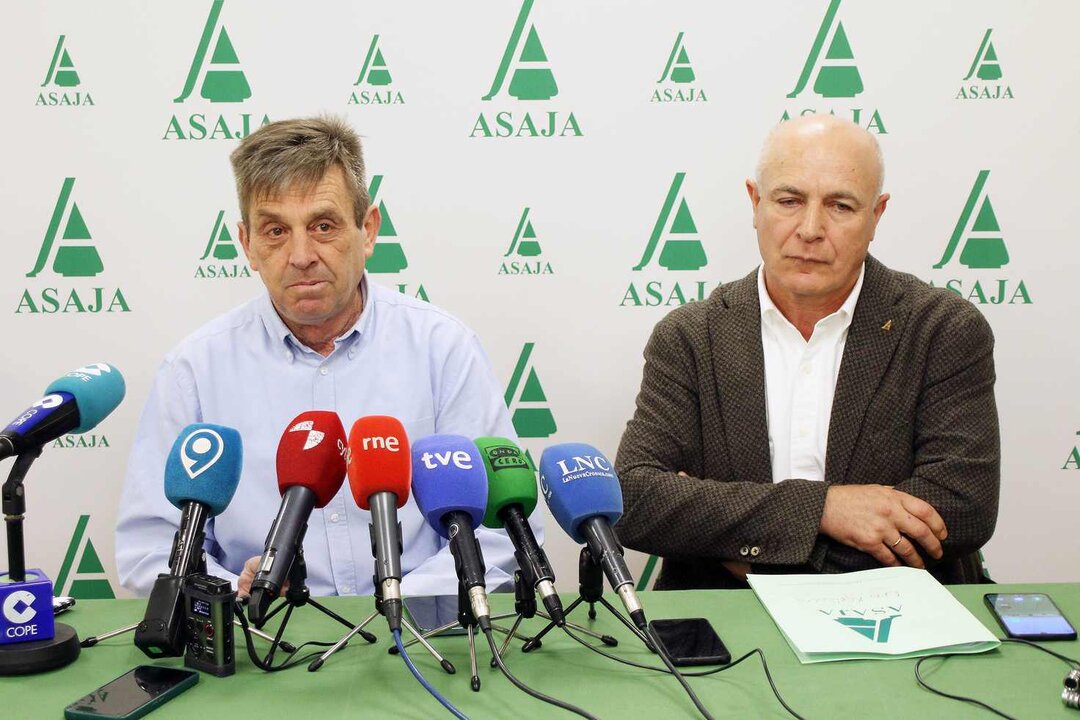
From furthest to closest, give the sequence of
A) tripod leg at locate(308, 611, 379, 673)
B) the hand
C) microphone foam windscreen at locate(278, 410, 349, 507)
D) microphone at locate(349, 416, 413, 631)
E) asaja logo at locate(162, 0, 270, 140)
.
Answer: asaja logo at locate(162, 0, 270, 140)
the hand
tripod leg at locate(308, 611, 379, 673)
microphone foam windscreen at locate(278, 410, 349, 507)
microphone at locate(349, 416, 413, 631)

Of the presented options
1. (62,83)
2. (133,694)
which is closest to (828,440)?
(133,694)

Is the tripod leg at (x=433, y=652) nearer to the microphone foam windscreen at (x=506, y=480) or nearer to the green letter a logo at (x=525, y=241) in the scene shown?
the microphone foam windscreen at (x=506, y=480)

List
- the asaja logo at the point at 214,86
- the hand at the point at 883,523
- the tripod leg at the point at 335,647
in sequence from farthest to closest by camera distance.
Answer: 1. the asaja logo at the point at 214,86
2. the hand at the point at 883,523
3. the tripod leg at the point at 335,647

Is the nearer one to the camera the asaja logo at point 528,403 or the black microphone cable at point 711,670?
the black microphone cable at point 711,670

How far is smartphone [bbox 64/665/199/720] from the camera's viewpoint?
137 cm

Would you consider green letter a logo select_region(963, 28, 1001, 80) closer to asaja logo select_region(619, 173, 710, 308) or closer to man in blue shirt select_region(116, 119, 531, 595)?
asaja logo select_region(619, 173, 710, 308)

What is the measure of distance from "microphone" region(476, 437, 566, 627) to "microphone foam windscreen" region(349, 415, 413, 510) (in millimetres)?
132

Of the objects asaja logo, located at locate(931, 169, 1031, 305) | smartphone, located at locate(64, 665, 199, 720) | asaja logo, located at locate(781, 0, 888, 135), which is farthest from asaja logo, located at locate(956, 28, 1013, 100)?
smartphone, located at locate(64, 665, 199, 720)

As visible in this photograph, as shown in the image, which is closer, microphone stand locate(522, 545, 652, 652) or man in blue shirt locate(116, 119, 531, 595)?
microphone stand locate(522, 545, 652, 652)

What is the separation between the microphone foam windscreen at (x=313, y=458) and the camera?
4.69 feet

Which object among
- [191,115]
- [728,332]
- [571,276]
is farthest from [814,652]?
[191,115]

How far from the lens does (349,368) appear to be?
2.51 m

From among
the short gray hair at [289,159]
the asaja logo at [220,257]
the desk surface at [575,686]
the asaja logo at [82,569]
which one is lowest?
the asaja logo at [82,569]

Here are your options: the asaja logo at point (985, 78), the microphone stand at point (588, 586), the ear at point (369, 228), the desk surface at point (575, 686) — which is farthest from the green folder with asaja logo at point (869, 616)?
the asaja logo at point (985, 78)
